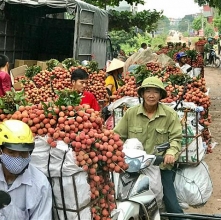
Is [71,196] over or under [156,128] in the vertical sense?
under

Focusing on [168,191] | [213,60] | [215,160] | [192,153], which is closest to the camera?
[168,191]

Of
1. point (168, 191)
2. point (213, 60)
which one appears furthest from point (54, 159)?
point (213, 60)

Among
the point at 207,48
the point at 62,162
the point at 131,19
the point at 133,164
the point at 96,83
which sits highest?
the point at 131,19

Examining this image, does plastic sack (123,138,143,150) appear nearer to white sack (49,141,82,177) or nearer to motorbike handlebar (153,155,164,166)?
motorbike handlebar (153,155,164,166)

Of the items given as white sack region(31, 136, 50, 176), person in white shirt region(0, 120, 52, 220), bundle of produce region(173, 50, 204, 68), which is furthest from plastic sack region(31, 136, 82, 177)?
bundle of produce region(173, 50, 204, 68)

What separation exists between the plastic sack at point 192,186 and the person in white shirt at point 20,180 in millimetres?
2779

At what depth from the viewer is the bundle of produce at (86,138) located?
3.53 m

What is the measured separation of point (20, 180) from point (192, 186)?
2.96 metres

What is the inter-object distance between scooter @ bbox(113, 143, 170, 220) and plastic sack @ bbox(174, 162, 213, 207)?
42.2 inches

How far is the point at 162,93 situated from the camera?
5102 millimetres

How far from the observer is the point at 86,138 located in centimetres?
356

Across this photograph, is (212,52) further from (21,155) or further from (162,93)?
(21,155)

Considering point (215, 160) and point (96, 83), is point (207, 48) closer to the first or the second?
point (215, 160)

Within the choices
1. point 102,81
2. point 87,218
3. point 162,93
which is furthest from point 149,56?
point 87,218
